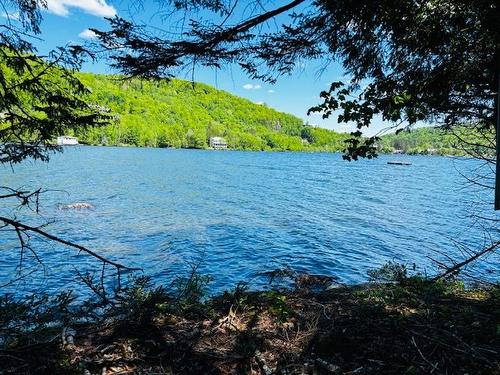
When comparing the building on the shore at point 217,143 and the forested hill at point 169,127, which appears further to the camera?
the building on the shore at point 217,143

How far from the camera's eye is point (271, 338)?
397 cm

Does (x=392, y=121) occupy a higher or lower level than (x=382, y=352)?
higher

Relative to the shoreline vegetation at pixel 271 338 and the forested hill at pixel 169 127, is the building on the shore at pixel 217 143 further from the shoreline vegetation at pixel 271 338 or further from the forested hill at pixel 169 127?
the shoreline vegetation at pixel 271 338

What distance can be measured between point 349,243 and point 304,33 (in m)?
13.1

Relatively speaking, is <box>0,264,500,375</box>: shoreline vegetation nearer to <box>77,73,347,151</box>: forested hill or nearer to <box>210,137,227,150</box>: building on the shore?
<box>77,73,347,151</box>: forested hill

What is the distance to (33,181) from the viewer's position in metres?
34.5

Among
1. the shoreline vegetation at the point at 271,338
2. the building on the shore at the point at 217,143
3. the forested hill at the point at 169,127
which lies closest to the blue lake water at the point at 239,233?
the shoreline vegetation at the point at 271,338

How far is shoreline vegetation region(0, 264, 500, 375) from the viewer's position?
10.6 ft

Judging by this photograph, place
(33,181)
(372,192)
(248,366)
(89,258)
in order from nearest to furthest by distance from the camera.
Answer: (248,366), (89,258), (33,181), (372,192)

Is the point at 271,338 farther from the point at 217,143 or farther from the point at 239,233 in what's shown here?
the point at 217,143

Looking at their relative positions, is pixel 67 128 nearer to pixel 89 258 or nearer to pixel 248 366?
pixel 248 366

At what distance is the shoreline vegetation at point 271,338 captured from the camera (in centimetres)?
323

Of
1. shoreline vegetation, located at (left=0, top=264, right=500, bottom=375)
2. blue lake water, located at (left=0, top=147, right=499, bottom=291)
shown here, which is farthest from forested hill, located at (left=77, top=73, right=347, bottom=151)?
shoreline vegetation, located at (left=0, top=264, right=500, bottom=375)

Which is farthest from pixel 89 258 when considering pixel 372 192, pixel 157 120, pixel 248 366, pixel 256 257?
pixel 157 120
